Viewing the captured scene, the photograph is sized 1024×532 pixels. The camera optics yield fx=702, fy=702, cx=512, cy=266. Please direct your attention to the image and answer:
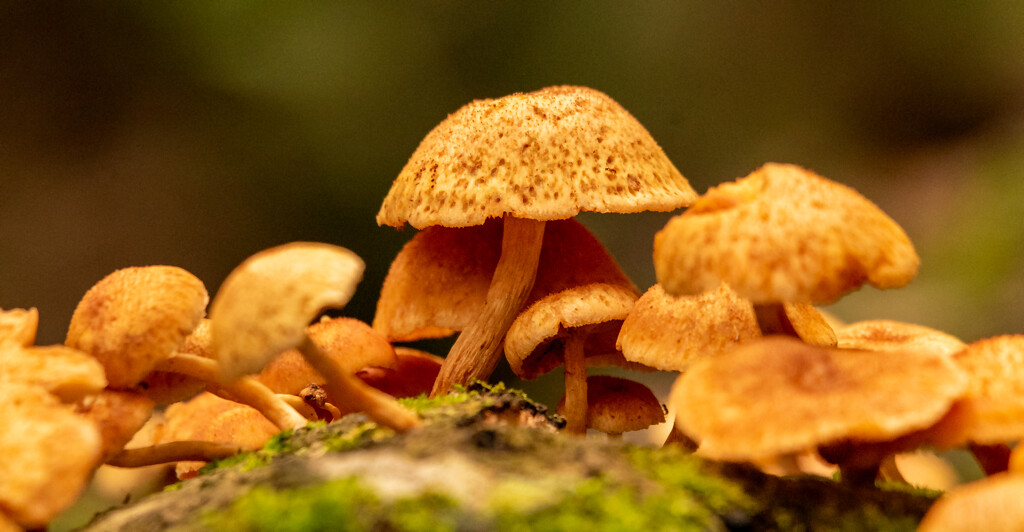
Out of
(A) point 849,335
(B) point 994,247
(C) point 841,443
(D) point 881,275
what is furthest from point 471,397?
(B) point 994,247

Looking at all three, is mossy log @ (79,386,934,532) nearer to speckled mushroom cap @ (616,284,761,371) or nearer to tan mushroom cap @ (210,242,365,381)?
tan mushroom cap @ (210,242,365,381)

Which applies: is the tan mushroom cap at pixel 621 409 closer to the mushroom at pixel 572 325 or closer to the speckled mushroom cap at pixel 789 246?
the mushroom at pixel 572 325

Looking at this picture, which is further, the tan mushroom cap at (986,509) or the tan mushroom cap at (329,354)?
the tan mushroom cap at (329,354)

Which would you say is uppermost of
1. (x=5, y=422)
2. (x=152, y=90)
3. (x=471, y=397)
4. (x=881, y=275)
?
(x=152, y=90)

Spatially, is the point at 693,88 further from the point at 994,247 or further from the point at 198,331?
the point at 198,331

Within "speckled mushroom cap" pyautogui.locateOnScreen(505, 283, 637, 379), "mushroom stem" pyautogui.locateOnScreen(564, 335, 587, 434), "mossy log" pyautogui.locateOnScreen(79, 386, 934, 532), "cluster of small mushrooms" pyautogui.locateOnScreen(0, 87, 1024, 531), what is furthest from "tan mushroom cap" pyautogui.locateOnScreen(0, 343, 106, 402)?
"mushroom stem" pyautogui.locateOnScreen(564, 335, 587, 434)

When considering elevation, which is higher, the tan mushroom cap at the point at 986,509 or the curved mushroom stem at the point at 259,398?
the tan mushroom cap at the point at 986,509

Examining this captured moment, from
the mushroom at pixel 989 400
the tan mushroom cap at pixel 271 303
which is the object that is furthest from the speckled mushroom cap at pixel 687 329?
the tan mushroom cap at pixel 271 303
